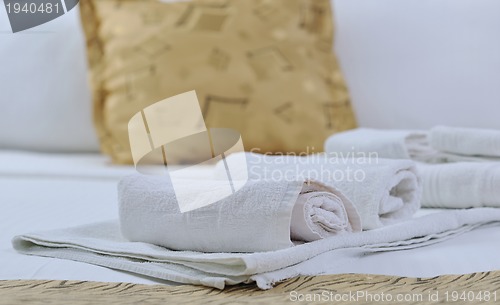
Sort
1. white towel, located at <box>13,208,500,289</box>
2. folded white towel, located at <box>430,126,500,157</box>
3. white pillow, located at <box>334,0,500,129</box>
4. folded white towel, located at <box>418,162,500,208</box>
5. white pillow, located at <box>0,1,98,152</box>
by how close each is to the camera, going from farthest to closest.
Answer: white pillow, located at <box>0,1,98,152</box>, white pillow, located at <box>334,0,500,129</box>, folded white towel, located at <box>430,126,500,157</box>, folded white towel, located at <box>418,162,500,208</box>, white towel, located at <box>13,208,500,289</box>

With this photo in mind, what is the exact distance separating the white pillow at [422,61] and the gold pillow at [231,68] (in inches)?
2.4

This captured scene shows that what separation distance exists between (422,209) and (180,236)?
542 mm

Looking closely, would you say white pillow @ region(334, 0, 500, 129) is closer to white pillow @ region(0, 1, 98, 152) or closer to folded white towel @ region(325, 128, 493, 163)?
folded white towel @ region(325, 128, 493, 163)

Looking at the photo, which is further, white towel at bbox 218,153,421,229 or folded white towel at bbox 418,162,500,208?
folded white towel at bbox 418,162,500,208

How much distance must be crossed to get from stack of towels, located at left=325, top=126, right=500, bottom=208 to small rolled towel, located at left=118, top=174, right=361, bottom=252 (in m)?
0.34

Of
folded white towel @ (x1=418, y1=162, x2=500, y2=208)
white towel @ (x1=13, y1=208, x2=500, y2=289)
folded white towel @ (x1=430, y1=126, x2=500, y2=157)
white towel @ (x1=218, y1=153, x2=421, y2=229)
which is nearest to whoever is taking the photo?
white towel @ (x1=13, y1=208, x2=500, y2=289)

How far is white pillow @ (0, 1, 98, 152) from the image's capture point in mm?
2074

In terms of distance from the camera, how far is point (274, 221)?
0.96 meters

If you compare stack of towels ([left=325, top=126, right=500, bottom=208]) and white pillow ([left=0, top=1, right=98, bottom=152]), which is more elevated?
white pillow ([left=0, top=1, right=98, bottom=152])

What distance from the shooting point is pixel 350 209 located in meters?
1.06

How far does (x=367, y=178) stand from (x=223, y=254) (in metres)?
0.30

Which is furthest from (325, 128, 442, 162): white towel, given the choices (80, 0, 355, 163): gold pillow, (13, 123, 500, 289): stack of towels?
(80, 0, 355, 163): gold pillow

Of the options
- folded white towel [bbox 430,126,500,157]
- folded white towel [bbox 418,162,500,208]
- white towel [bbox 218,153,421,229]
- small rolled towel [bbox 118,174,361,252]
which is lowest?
folded white towel [bbox 418,162,500,208]

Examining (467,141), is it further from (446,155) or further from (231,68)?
(231,68)
